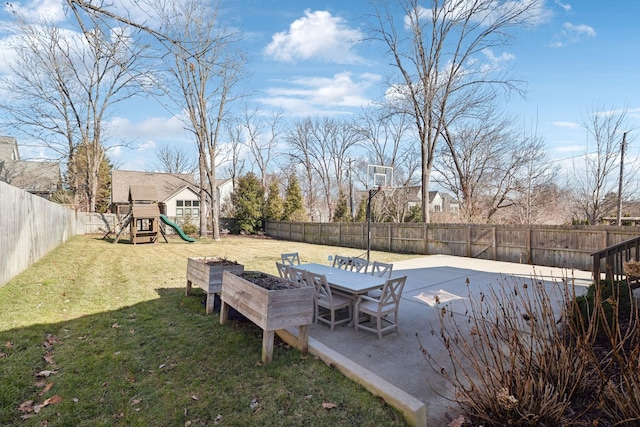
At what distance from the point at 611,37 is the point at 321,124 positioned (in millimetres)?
26365

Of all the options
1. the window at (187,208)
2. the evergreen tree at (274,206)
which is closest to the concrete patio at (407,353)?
the evergreen tree at (274,206)

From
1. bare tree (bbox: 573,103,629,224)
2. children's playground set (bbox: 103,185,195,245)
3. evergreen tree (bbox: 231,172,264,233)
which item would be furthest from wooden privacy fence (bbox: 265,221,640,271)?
children's playground set (bbox: 103,185,195,245)

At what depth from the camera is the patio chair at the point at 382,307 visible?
423cm

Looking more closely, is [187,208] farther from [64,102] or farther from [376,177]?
[376,177]

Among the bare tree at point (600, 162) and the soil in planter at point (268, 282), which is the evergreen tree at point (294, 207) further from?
the soil in planter at point (268, 282)

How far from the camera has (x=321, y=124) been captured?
32531 mm

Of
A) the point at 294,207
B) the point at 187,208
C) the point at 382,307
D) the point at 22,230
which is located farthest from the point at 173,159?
the point at 382,307

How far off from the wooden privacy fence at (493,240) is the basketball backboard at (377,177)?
7.44 feet

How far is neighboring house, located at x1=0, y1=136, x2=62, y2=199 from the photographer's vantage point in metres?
23.6

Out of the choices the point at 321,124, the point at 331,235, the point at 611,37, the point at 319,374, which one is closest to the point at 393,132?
the point at 321,124

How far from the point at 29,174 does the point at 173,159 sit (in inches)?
638

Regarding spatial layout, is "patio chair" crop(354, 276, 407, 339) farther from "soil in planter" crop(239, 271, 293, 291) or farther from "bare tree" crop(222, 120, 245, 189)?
"bare tree" crop(222, 120, 245, 189)

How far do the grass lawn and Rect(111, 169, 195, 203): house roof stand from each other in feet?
74.0

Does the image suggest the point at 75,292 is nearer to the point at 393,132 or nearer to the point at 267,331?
the point at 267,331
